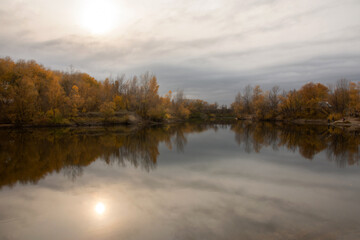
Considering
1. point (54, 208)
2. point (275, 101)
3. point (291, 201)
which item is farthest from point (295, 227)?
point (275, 101)

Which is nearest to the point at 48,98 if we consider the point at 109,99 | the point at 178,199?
the point at 109,99

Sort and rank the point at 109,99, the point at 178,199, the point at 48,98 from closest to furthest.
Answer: the point at 178,199 → the point at 48,98 → the point at 109,99

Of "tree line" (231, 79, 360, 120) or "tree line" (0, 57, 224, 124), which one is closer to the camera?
"tree line" (0, 57, 224, 124)

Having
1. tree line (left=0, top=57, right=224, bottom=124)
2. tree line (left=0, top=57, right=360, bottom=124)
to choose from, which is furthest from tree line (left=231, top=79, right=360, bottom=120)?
tree line (left=0, top=57, right=224, bottom=124)

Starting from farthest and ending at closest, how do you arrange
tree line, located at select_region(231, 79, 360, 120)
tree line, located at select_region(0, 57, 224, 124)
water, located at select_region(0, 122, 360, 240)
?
tree line, located at select_region(231, 79, 360, 120)
tree line, located at select_region(0, 57, 224, 124)
water, located at select_region(0, 122, 360, 240)

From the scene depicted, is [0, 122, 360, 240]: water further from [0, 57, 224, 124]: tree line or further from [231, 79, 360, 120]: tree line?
[231, 79, 360, 120]: tree line

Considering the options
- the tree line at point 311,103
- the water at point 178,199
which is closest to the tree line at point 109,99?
the tree line at point 311,103

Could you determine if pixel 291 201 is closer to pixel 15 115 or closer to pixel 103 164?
pixel 103 164

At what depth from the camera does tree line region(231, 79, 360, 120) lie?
55000 millimetres

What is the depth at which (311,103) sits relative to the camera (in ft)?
215

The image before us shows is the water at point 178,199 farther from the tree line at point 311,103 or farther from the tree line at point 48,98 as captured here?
the tree line at point 311,103

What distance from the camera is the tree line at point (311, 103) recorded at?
180ft

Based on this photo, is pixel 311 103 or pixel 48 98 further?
pixel 311 103

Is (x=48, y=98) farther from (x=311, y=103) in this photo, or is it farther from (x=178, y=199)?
(x=311, y=103)
